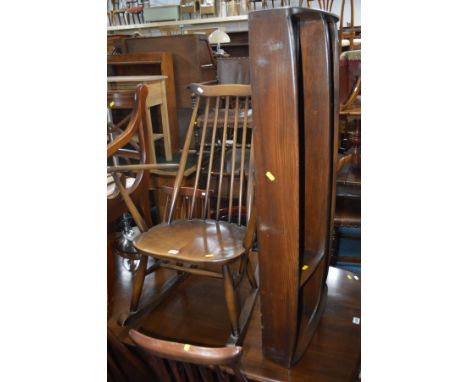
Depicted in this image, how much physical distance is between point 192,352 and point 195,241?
609 millimetres

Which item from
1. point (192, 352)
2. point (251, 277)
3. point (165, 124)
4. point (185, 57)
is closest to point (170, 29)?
point (185, 57)

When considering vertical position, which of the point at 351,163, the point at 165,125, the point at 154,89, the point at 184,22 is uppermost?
the point at 184,22

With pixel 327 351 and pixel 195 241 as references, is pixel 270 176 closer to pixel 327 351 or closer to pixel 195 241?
pixel 195 241

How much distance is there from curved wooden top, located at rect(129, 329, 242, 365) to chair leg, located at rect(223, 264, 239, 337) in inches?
18.9

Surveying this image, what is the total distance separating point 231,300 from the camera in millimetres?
1203

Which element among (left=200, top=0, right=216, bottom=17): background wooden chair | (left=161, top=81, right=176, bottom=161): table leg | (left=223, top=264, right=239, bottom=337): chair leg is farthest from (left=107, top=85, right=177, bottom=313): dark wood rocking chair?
(left=200, top=0, right=216, bottom=17): background wooden chair

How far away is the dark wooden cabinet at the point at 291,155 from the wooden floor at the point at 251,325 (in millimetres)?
47

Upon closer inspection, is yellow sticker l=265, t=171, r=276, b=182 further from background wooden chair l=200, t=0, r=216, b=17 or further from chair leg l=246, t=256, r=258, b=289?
background wooden chair l=200, t=0, r=216, b=17

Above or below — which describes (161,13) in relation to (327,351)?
above

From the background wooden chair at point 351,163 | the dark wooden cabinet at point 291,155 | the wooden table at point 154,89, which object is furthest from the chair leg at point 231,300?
the wooden table at point 154,89

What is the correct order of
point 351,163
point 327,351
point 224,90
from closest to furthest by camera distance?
point 327,351 < point 224,90 < point 351,163

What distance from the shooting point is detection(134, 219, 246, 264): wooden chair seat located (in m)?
1.19
